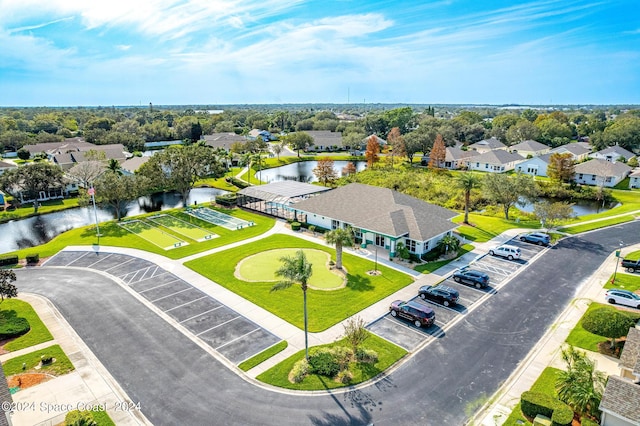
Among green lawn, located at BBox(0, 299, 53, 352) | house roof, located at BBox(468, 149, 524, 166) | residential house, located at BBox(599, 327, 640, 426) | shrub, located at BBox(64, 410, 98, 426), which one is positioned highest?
house roof, located at BBox(468, 149, 524, 166)

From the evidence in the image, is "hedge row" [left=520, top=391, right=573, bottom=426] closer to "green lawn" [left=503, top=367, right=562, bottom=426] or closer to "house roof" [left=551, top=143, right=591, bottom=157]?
"green lawn" [left=503, top=367, right=562, bottom=426]

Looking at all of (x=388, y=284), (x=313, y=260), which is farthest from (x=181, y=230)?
(x=388, y=284)

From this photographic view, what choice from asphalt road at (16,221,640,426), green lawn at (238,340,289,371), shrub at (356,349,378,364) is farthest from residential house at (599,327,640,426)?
green lawn at (238,340,289,371)

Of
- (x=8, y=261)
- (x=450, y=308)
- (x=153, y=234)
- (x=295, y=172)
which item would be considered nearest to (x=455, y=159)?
(x=295, y=172)

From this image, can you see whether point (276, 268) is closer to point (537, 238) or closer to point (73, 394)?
point (73, 394)

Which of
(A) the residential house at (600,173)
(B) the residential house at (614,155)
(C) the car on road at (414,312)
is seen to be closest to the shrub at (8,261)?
(C) the car on road at (414,312)
